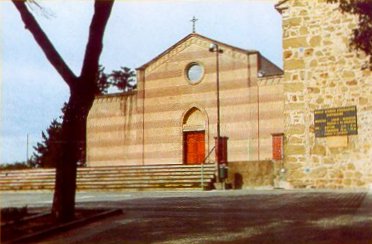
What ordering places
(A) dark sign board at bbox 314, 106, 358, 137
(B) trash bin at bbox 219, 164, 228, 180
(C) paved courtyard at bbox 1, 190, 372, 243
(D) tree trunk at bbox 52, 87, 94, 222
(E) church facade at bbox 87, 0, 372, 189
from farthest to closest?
(B) trash bin at bbox 219, 164, 228, 180
(A) dark sign board at bbox 314, 106, 358, 137
(E) church facade at bbox 87, 0, 372, 189
(D) tree trunk at bbox 52, 87, 94, 222
(C) paved courtyard at bbox 1, 190, 372, 243

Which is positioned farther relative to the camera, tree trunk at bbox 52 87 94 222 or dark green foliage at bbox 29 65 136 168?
tree trunk at bbox 52 87 94 222

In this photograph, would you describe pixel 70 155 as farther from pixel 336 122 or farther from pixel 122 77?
pixel 336 122

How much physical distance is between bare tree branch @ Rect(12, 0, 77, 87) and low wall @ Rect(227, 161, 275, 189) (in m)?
6.05

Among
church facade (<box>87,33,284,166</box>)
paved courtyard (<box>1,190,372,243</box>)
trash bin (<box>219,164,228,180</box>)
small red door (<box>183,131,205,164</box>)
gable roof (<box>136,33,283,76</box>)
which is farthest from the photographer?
trash bin (<box>219,164,228,180</box>)

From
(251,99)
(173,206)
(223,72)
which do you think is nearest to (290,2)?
(223,72)

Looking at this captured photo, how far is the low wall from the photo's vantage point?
9672 millimetres

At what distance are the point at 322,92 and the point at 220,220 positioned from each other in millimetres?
4524

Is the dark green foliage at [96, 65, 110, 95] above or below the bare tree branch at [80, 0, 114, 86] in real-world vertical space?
below

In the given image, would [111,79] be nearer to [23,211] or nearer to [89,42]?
[89,42]

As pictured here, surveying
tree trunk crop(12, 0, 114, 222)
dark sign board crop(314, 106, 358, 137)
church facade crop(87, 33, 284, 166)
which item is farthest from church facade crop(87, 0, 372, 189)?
tree trunk crop(12, 0, 114, 222)

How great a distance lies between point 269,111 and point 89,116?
5.35 meters

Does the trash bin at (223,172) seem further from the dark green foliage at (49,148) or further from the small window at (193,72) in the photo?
the dark green foliage at (49,148)

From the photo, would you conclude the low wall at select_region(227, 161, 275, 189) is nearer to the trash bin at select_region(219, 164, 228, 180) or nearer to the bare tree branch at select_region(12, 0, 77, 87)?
the trash bin at select_region(219, 164, 228, 180)

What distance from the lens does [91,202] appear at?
5320mm
